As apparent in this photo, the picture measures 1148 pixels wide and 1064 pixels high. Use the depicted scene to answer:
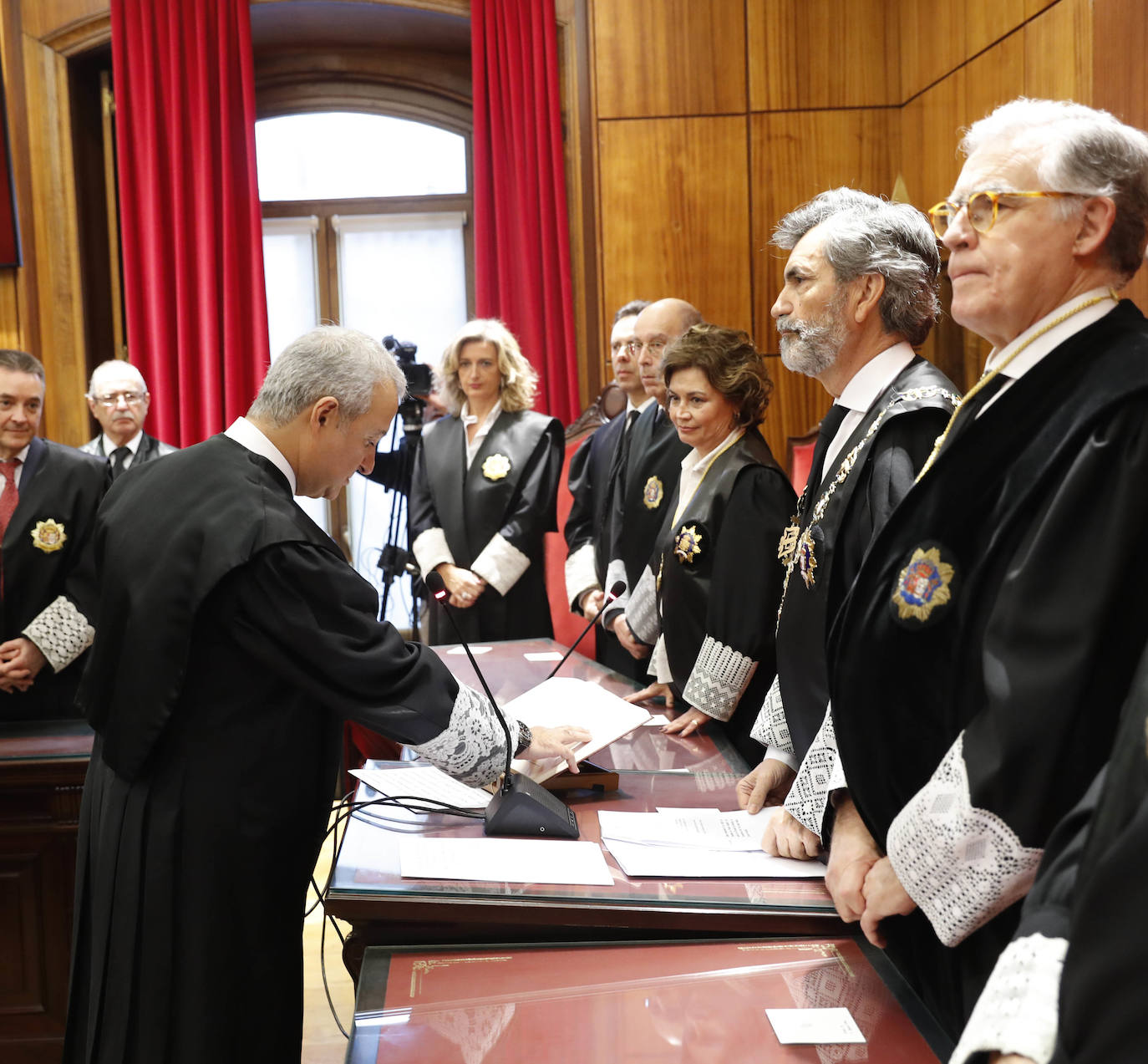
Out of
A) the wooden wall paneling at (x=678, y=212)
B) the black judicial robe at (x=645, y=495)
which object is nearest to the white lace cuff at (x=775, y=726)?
the black judicial robe at (x=645, y=495)

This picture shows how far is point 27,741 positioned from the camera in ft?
9.04

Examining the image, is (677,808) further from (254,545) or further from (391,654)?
(254,545)

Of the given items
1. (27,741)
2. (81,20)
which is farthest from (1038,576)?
(81,20)

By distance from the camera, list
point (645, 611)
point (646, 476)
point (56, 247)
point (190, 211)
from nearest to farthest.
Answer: point (645, 611) → point (646, 476) → point (56, 247) → point (190, 211)

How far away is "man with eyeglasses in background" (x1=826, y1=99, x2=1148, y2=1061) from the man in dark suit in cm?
238

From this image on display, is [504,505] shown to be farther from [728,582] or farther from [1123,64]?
[1123,64]

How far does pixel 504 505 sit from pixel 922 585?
2.79 m

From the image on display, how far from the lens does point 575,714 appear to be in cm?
204

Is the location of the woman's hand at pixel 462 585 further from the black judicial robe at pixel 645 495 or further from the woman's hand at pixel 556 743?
the woman's hand at pixel 556 743

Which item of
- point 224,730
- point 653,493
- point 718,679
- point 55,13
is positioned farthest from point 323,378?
point 55,13

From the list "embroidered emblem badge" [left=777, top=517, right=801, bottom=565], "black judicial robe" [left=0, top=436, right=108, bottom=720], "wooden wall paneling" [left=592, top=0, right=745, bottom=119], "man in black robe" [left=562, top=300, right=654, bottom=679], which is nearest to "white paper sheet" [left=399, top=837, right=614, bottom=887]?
"embroidered emblem badge" [left=777, top=517, right=801, bottom=565]

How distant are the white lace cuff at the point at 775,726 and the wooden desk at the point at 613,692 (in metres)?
0.17

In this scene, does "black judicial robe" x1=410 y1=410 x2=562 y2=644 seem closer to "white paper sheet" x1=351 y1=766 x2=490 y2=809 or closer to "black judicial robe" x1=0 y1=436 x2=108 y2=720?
"black judicial robe" x1=0 y1=436 x2=108 y2=720

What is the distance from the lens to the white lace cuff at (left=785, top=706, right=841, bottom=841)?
1.47 meters
